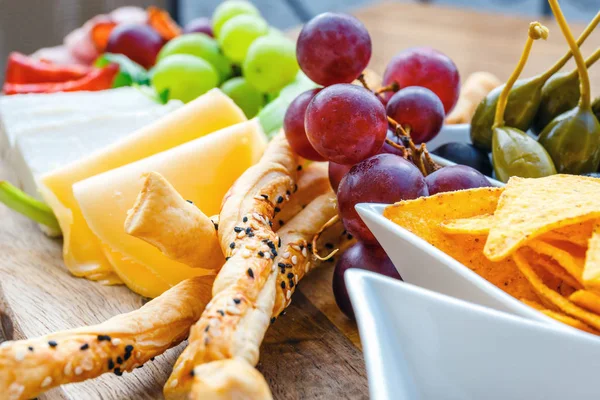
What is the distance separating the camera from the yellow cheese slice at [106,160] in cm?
89

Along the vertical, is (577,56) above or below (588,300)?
above

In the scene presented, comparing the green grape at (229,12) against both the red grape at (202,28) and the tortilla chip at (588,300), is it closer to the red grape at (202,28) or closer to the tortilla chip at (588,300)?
the red grape at (202,28)

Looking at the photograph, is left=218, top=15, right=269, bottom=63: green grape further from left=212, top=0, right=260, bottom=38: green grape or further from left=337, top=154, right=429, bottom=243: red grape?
left=337, top=154, right=429, bottom=243: red grape

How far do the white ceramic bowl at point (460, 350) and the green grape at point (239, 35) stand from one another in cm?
92

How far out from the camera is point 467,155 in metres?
0.88

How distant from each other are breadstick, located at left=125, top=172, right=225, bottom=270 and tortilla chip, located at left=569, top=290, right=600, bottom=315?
1.24 feet

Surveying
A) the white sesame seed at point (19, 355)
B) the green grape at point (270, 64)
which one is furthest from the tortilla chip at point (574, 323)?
the green grape at point (270, 64)

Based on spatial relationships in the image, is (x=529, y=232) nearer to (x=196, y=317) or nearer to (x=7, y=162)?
(x=196, y=317)

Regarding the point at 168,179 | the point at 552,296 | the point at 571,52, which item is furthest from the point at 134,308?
the point at 571,52

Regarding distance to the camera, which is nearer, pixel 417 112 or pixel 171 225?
pixel 171 225

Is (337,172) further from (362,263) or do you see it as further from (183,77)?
(183,77)

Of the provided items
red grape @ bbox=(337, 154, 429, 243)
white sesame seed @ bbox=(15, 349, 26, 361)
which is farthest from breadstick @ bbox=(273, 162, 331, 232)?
white sesame seed @ bbox=(15, 349, 26, 361)

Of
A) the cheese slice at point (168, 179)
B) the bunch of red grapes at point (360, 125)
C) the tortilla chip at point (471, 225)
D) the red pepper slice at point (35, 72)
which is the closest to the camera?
the tortilla chip at point (471, 225)

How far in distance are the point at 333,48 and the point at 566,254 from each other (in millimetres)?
413
